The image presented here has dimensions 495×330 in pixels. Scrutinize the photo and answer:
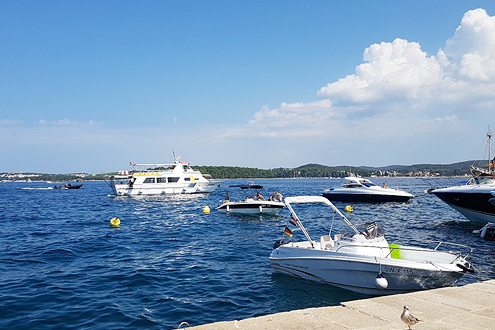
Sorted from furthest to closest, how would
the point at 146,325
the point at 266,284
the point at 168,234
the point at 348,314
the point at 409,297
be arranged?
the point at 168,234 < the point at 266,284 < the point at 146,325 < the point at 409,297 < the point at 348,314

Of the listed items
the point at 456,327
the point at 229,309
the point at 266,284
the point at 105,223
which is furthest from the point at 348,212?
the point at 456,327

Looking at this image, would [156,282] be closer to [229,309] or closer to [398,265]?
[229,309]

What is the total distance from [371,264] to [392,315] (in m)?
3.32

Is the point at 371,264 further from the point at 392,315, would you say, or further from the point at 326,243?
the point at 392,315

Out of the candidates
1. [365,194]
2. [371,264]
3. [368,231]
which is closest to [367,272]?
[371,264]

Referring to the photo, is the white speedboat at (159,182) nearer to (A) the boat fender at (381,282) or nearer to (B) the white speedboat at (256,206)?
(B) the white speedboat at (256,206)

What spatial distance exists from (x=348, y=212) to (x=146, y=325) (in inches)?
1132

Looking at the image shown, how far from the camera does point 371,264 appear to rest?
10.4m

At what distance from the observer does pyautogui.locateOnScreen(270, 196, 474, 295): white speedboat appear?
1005cm

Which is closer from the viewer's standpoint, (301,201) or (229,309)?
(229,309)

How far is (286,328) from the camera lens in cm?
653

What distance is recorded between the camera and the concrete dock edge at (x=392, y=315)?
6.51 m

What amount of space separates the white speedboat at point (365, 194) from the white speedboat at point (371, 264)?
31877 millimetres

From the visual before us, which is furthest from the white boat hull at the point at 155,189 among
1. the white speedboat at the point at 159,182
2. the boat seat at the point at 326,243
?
the boat seat at the point at 326,243
